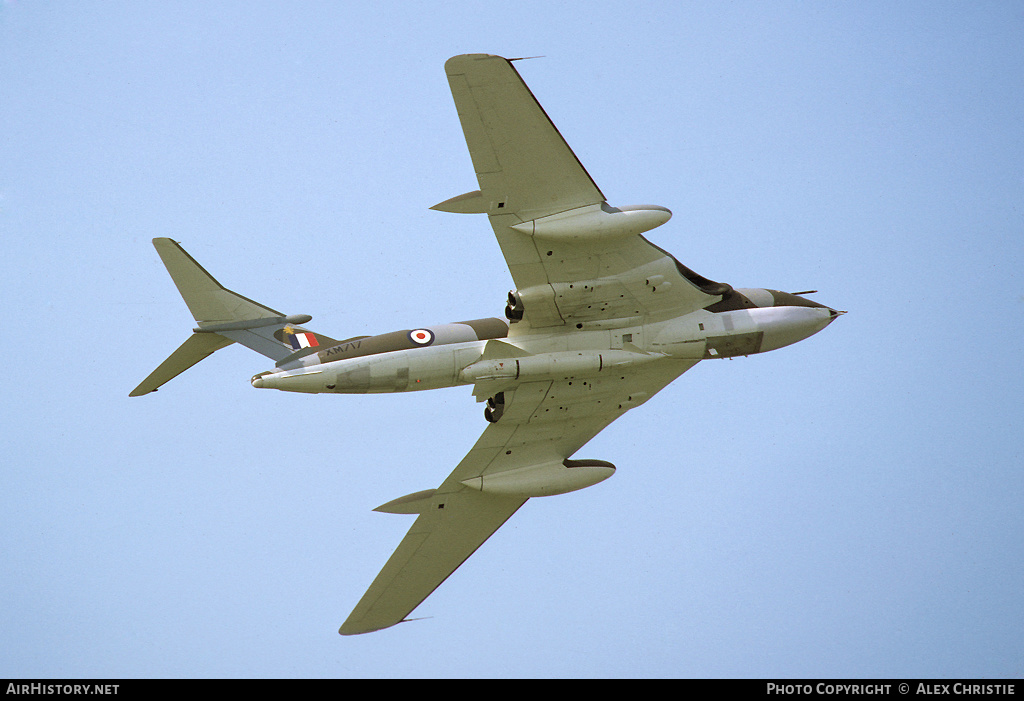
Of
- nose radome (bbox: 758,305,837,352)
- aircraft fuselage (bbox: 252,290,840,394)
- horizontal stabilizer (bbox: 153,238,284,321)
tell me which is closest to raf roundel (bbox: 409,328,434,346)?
aircraft fuselage (bbox: 252,290,840,394)

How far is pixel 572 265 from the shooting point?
21.4 meters

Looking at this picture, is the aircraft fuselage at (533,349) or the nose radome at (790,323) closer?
the aircraft fuselage at (533,349)

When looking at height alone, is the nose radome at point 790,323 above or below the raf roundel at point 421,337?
below

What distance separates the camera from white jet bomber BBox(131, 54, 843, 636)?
65.8 feet

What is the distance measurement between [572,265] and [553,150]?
8.61ft

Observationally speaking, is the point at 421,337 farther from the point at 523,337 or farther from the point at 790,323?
the point at 790,323

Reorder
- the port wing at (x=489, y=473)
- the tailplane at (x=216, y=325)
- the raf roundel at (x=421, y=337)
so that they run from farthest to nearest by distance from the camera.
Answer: the port wing at (x=489, y=473) → the tailplane at (x=216, y=325) → the raf roundel at (x=421, y=337)

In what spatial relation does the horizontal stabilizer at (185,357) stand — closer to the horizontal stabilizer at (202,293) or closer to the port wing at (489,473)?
the horizontal stabilizer at (202,293)

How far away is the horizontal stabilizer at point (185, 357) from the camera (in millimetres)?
23312

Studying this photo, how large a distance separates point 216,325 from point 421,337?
17.6 feet

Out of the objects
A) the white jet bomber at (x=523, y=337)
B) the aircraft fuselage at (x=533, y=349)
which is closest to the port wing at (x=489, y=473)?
the white jet bomber at (x=523, y=337)

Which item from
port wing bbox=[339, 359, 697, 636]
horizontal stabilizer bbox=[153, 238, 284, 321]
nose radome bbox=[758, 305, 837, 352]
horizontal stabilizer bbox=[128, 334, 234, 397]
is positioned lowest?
port wing bbox=[339, 359, 697, 636]

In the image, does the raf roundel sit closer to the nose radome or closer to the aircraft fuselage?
the aircraft fuselage
